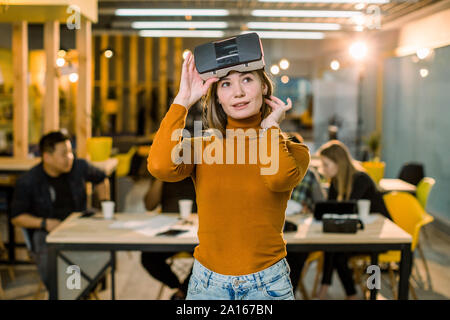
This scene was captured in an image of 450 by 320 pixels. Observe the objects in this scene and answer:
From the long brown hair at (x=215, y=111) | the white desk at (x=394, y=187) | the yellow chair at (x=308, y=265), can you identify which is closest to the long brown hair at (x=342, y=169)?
the yellow chair at (x=308, y=265)

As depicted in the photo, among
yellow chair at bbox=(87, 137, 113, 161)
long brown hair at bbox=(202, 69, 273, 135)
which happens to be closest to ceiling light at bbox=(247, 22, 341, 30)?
yellow chair at bbox=(87, 137, 113, 161)

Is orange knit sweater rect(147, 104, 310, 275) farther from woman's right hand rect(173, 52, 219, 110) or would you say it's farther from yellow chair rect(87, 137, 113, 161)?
yellow chair rect(87, 137, 113, 161)

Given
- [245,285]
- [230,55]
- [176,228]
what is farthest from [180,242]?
[230,55]

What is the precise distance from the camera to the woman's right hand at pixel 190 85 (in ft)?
4.63

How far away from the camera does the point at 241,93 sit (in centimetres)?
143

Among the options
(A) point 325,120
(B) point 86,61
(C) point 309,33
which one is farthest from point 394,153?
(B) point 86,61

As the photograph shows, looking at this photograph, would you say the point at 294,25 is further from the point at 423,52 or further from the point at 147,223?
the point at 147,223

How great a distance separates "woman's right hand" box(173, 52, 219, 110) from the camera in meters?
1.41

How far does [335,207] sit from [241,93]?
1.82 meters

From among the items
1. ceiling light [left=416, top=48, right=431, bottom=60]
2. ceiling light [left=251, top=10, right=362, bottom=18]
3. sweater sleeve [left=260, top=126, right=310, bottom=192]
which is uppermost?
ceiling light [left=251, top=10, right=362, bottom=18]

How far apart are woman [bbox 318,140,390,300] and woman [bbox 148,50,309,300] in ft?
7.38

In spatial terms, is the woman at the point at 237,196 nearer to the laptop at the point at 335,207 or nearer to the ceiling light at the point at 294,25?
the laptop at the point at 335,207

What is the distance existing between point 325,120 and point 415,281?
753 centimetres

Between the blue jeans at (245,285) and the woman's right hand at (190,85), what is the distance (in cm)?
51
